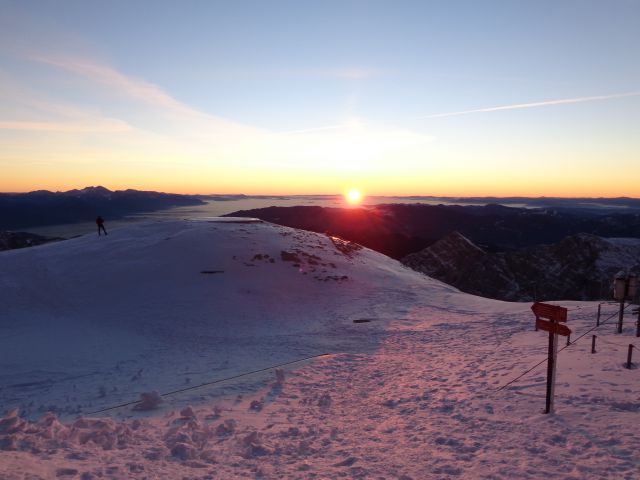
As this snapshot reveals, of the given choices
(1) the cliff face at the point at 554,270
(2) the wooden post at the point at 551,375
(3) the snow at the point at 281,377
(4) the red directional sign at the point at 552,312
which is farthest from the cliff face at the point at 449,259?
(2) the wooden post at the point at 551,375

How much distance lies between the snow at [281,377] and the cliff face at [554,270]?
169 ft

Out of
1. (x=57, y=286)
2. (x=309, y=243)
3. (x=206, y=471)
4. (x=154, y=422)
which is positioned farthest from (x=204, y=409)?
(x=309, y=243)

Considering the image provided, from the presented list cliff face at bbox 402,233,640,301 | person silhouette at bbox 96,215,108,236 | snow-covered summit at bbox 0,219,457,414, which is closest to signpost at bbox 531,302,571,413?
snow-covered summit at bbox 0,219,457,414

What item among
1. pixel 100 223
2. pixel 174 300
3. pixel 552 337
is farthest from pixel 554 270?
pixel 552 337

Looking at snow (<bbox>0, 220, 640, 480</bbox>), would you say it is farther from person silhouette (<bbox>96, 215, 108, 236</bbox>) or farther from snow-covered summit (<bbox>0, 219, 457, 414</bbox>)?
person silhouette (<bbox>96, 215, 108, 236</bbox>)

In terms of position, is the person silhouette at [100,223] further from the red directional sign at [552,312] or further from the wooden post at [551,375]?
the wooden post at [551,375]

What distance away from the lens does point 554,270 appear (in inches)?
3125

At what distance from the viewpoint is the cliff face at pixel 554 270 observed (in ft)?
244

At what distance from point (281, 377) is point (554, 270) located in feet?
255

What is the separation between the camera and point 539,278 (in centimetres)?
7925

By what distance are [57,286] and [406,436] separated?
82.2ft

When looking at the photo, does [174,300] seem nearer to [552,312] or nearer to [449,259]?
[552,312]

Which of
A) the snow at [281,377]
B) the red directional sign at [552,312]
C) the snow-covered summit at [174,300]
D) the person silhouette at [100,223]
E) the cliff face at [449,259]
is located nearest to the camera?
the snow at [281,377]

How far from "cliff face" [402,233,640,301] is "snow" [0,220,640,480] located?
51425 mm
